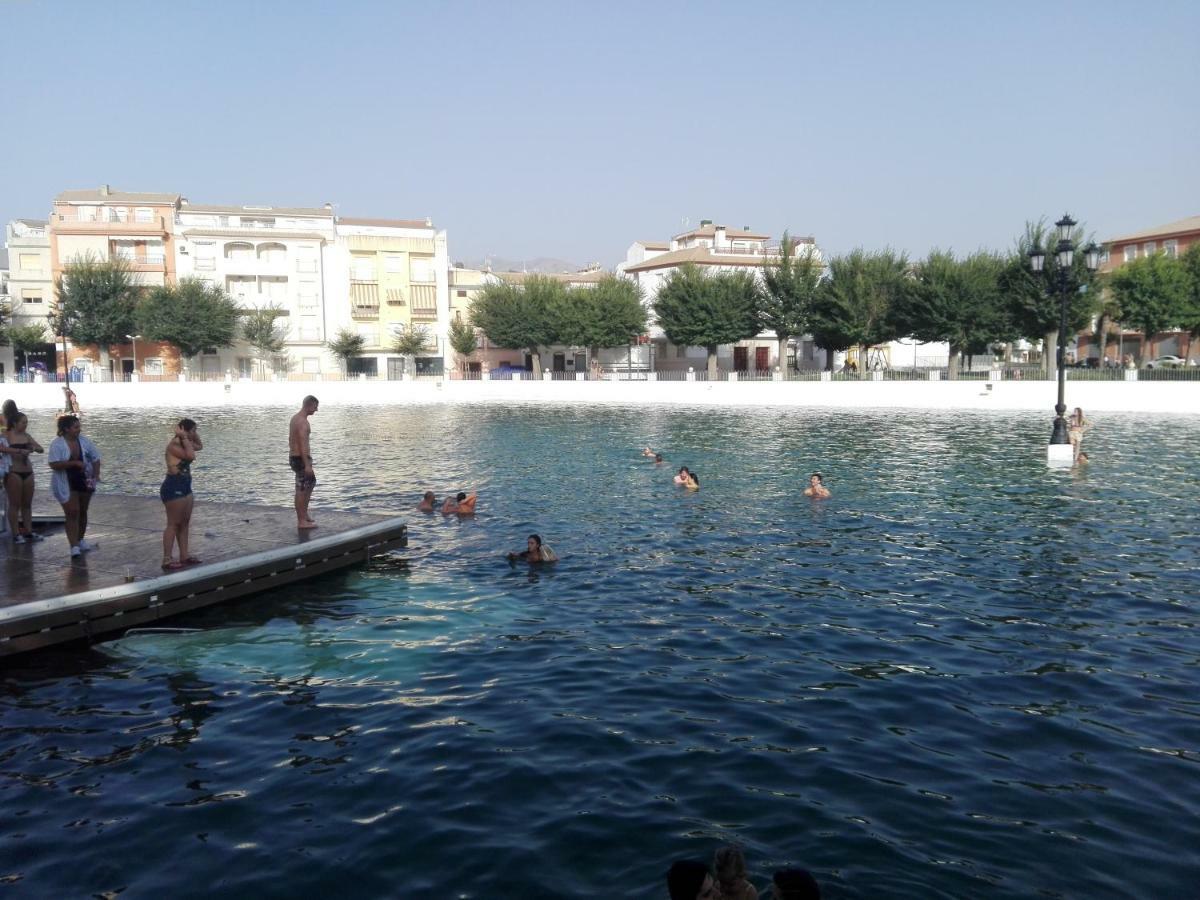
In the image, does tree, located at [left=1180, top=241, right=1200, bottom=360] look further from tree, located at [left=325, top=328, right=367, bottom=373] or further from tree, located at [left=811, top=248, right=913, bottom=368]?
tree, located at [left=325, top=328, right=367, bottom=373]

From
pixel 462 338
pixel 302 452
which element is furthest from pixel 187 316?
pixel 302 452

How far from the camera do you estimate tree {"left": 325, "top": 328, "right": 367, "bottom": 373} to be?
79.9 m

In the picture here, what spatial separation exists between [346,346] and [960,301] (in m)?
49.6

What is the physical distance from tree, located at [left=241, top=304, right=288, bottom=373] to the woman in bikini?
66266mm

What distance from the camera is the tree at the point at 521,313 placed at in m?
77.5

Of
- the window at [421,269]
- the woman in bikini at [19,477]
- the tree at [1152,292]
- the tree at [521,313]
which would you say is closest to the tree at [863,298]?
the tree at [1152,292]

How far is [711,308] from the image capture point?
70.9 metres

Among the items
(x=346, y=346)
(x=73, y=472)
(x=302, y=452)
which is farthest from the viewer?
(x=346, y=346)

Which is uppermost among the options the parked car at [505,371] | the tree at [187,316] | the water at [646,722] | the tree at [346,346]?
the tree at [187,316]

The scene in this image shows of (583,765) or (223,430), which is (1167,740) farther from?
(223,430)

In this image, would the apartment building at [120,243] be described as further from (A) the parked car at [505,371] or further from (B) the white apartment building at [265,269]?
(A) the parked car at [505,371]

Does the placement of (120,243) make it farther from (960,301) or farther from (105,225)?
(960,301)

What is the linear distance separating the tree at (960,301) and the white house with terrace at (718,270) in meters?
15.2

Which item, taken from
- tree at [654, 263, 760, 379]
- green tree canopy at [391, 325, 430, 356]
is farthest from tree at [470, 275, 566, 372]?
tree at [654, 263, 760, 379]
